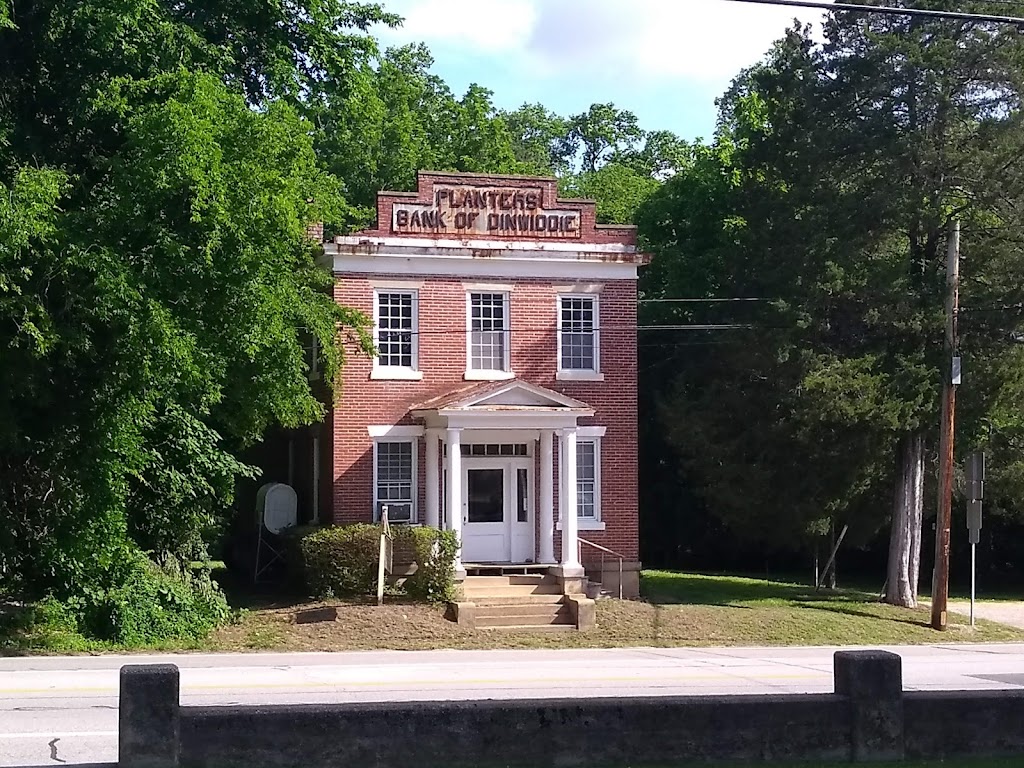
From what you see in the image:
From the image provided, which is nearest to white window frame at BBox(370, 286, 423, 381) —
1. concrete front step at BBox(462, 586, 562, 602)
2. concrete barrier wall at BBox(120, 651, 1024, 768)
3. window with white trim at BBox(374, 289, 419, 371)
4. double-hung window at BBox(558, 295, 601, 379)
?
window with white trim at BBox(374, 289, 419, 371)

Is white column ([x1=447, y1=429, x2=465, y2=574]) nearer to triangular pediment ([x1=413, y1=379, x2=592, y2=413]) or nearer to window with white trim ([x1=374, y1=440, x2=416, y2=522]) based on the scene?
triangular pediment ([x1=413, y1=379, x2=592, y2=413])

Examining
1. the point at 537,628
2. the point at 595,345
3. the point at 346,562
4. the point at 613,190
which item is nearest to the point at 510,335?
the point at 595,345

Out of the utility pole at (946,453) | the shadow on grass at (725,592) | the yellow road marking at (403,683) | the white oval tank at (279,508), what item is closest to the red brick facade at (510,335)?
the white oval tank at (279,508)

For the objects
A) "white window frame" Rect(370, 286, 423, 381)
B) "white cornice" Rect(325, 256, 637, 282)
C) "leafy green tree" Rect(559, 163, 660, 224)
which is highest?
"leafy green tree" Rect(559, 163, 660, 224)

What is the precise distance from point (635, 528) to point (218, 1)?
44.4 feet

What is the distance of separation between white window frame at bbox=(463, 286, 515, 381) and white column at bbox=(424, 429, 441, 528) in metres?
1.62

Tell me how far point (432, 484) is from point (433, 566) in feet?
9.05

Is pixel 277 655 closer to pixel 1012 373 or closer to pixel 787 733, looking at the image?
pixel 787 733

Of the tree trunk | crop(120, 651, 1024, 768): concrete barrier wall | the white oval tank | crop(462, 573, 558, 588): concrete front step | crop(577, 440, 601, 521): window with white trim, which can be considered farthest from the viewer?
the tree trunk

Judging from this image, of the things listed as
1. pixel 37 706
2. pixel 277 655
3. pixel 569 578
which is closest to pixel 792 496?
pixel 569 578

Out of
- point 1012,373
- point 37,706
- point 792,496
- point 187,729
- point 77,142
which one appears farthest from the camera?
point 792,496

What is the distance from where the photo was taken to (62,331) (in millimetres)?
20703

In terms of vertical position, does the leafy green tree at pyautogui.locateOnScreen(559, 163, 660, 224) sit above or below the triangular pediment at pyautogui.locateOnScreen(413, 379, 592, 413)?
above

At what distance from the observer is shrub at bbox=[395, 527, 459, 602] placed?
2516 centimetres
